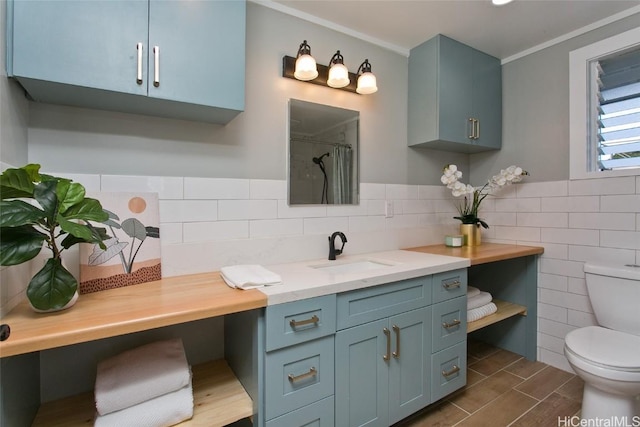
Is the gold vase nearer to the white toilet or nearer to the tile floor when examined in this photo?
the white toilet

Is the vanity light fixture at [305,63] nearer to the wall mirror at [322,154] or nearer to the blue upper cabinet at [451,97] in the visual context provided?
the wall mirror at [322,154]

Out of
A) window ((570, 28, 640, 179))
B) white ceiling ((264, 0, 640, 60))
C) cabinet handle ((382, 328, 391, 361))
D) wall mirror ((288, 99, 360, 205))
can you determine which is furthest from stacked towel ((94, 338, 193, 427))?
window ((570, 28, 640, 179))

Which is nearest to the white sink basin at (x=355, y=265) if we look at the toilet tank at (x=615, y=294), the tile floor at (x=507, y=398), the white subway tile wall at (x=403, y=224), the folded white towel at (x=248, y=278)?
the white subway tile wall at (x=403, y=224)

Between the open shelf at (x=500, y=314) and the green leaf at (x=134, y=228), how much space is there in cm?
189

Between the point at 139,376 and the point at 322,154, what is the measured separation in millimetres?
1403

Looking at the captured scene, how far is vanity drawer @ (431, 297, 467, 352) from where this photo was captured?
1574 millimetres

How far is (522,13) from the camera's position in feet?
5.92

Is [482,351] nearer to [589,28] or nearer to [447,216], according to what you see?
[447,216]

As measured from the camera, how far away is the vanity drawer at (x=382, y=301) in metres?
1.26

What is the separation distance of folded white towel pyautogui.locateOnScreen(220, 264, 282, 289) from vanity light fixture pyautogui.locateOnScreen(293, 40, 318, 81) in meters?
1.11

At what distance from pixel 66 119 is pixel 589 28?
303 cm

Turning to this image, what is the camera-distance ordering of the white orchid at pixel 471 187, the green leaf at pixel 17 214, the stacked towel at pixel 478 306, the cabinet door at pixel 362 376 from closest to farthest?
1. the green leaf at pixel 17 214
2. the cabinet door at pixel 362 376
3. the stacked towel at pixel 478 306
4. the white orchid at pixel 471 187

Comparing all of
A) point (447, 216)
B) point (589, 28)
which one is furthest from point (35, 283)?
point (589, 28)

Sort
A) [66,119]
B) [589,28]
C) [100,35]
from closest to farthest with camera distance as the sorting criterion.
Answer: [100,35] → [66,119] → [589,28]
